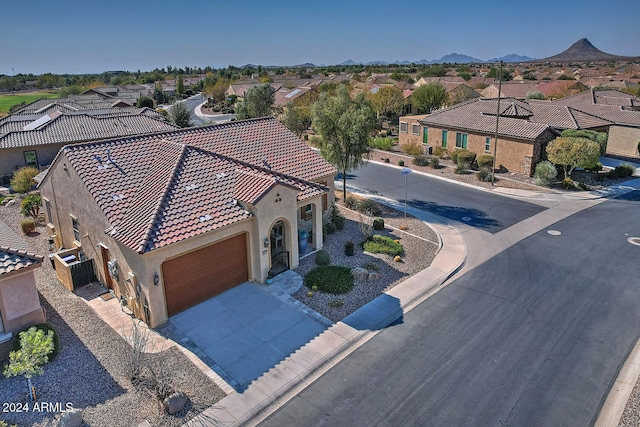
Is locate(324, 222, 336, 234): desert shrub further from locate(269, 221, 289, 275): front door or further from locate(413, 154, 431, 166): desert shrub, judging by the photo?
locate(413, 154, 431, 166): desert shrub

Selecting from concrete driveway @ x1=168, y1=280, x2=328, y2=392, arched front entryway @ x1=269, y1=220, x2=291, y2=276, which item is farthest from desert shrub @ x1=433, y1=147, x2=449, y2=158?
concrete driveway @ x1=168, y1=280, x2=328, y2=392

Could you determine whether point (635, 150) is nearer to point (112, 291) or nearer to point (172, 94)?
point (112, 291)

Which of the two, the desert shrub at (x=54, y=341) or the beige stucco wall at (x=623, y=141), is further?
the beige stucco wall at (x=623, y=141)

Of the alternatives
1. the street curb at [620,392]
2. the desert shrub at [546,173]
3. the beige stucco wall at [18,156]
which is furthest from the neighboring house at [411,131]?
the street curb at [620,392]

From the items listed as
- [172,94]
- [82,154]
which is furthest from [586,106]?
[172,94]

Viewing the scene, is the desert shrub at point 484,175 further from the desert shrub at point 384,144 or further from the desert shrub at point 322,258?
the desert shrub at point 322,258

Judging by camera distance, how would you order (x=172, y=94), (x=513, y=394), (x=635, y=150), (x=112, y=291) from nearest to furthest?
(x=513, y=394), (x=112, y=291), (x=635, y=150), (x=172, y=94)

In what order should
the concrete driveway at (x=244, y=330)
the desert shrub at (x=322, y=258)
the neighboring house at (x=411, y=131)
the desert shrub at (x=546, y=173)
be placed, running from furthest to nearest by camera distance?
1. the neighboring house at (x=411, y=131)
2. the desert shrub at (x=546, y=173)
3. the desert shrub at (x=322, y=258)
4. the concrete driveway at (x=244, y=330)
